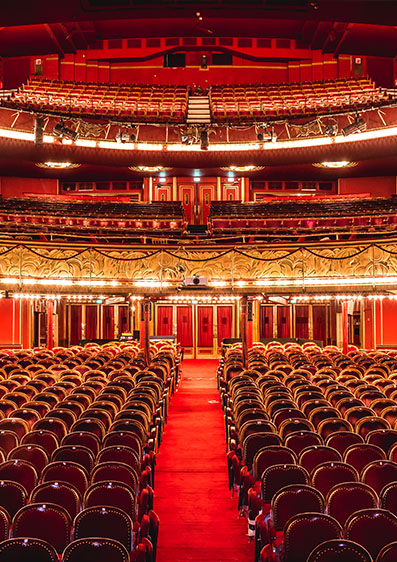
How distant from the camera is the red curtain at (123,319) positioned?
2630cm

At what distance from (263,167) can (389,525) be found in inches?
842

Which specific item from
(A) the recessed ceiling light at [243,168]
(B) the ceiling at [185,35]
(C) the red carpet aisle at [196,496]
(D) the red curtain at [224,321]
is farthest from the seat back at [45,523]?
(D) the red curtain at [224,321]

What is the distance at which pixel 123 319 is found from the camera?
2642 cm

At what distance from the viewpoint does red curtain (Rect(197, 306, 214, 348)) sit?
2525 cm

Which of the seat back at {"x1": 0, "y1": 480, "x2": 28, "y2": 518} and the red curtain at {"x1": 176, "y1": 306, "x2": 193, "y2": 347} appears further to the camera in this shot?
the red curtain at {"x1": 176, "y1": 306, "x2": 193, "y2": 347}

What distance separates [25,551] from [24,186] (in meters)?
24.2

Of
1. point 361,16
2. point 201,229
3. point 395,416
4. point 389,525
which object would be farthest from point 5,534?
point 201,229

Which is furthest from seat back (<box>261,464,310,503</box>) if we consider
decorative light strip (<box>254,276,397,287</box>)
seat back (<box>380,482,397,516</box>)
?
decorative light strip (<box>254,276,397,287</box>)

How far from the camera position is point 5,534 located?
4.38 meters

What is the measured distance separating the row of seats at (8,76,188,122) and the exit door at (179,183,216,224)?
4039 mm

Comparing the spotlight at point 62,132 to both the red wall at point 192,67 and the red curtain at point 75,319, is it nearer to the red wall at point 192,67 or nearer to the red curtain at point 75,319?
the red wall at point 192,67

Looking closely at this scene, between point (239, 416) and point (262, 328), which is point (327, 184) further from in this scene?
point (239, 416)

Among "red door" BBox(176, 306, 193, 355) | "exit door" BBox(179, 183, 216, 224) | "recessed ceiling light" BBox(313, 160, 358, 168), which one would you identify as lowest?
"red door" BBox(176, 306, 193, 355)

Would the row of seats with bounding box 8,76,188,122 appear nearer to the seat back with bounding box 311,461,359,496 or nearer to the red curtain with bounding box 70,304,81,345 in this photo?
the red curtain with bounding box 70,304,81,345
